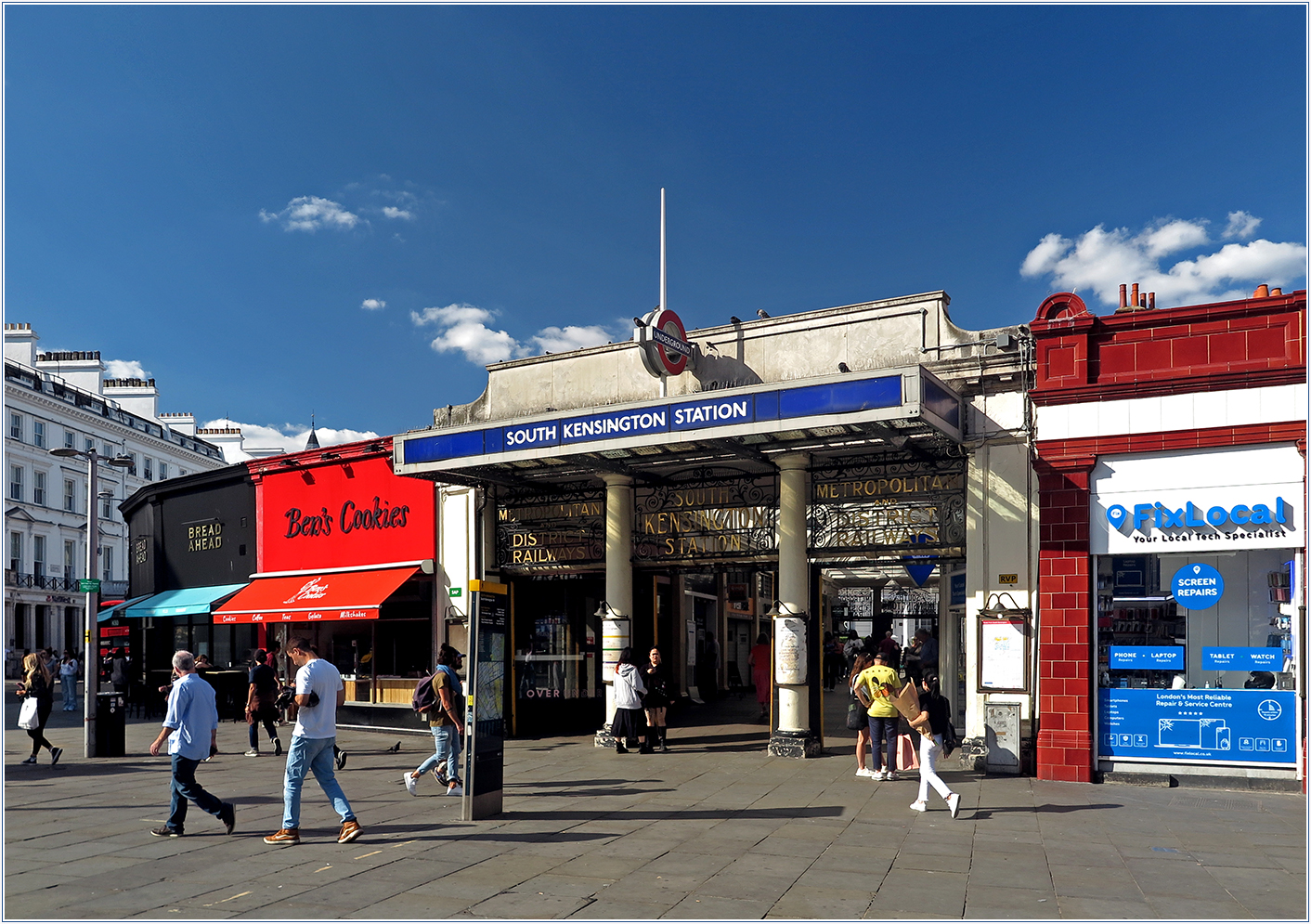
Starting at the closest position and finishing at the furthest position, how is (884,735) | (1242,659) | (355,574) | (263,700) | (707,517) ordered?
1. (1242,659)
2. (884,735)
3. (263,700)
4. (707,517)
5. (355,574)

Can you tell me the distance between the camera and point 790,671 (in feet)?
47.9

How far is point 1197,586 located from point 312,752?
32.0ft

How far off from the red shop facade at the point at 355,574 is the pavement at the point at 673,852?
18.4 ft

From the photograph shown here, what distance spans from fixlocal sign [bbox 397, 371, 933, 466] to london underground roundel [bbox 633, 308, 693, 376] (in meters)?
1.26

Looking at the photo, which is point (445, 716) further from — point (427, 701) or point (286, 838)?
point (286, 838)

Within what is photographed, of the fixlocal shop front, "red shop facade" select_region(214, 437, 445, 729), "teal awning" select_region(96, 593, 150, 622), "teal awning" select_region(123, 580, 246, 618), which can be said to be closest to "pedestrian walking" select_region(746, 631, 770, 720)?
"red shop facade" select_region(214, 437, 445, 729)

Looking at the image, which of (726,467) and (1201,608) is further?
(726,467)

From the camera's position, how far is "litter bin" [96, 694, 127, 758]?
15.8 meters

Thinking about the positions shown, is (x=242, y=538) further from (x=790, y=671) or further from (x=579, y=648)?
(x=790, y=671)

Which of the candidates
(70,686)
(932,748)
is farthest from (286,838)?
(70,686)

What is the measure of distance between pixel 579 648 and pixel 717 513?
4.59 m

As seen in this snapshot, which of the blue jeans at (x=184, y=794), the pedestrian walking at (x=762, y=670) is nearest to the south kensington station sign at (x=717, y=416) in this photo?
the blue jeans at (x=184, y=794)

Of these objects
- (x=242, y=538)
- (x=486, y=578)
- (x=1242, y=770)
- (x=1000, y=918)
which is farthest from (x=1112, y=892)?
(x=242, y=538)

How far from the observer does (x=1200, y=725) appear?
40.2 feet
